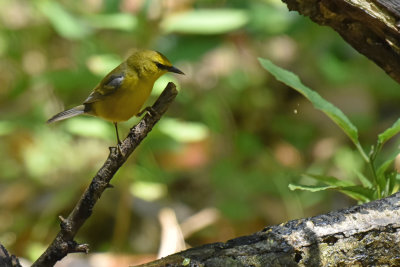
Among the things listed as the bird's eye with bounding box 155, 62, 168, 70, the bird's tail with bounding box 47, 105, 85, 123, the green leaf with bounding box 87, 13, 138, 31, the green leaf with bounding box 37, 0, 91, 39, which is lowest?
the bird's tail with bounding box 47, 105, 85, 123

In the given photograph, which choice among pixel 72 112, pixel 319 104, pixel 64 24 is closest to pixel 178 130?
pixel 64 24

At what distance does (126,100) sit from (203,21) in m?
1.48

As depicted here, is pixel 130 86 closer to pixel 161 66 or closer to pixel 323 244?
pixel 161 66

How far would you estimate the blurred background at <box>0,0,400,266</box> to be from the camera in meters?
3.15

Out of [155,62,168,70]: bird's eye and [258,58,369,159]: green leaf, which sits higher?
[258,58,369,159]: green leaf

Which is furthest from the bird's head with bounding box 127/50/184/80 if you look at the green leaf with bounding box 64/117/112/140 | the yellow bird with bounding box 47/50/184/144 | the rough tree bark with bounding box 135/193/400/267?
the green leaf with bounding box 64/117/112/140

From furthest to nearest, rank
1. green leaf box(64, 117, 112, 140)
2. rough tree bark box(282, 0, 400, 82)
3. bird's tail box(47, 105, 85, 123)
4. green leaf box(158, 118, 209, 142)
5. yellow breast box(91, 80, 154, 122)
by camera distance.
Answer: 1. green leaf box(158, 118, 209, 142)
2. green leaf box(64, 117, 112, 140)
3. bird's tail box(47, 105, 85, 123)
4. yellow breast box(91, 80, 154, 122)
5. rough tree bark box(282, 0, 400, 82)

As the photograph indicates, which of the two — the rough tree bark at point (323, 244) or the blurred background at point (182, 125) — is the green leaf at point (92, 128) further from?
the rough tree bark at point (323, 244)

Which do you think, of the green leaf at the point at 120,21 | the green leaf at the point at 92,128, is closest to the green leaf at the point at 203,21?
the green leaf at the point at 120,21

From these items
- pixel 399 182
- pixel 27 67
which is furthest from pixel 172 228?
pixel 27 67

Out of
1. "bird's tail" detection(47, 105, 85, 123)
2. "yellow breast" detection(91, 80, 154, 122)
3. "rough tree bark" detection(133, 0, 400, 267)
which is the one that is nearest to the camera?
"rough tree bark" detection(133, 0, 400, 267)

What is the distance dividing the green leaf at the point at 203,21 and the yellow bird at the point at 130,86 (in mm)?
1142

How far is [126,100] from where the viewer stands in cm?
196

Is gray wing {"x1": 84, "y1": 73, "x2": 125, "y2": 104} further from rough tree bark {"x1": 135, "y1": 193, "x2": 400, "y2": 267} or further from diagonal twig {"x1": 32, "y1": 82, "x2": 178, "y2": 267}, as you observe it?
rough tree bark {"x1": 135, "y1": 193, "x2": 400, "y2": 267}
